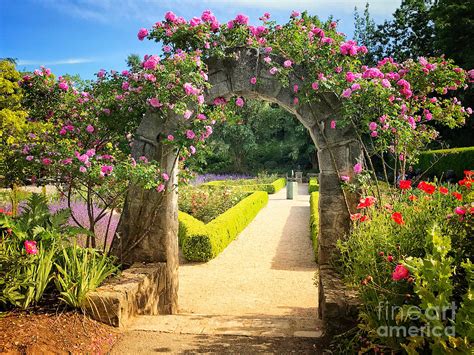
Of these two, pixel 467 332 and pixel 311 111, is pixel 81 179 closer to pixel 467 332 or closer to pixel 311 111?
pixel 311 111

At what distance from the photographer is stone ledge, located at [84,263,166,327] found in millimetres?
3424

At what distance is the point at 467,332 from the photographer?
1937 millimetres

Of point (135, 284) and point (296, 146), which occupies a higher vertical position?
point (296, 146)

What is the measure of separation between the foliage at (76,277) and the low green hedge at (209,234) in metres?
3.70

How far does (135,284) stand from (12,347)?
1.21 m

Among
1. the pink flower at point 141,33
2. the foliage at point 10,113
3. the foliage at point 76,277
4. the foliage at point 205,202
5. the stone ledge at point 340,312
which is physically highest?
the foliage at point 10,113

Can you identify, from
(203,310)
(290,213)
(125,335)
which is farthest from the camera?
(290,213)

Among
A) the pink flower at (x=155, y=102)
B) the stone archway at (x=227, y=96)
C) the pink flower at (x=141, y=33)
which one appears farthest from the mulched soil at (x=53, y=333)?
the pink flower at (x=141, y=33)

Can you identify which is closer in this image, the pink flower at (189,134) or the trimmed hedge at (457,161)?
the pink flower at (189,134)

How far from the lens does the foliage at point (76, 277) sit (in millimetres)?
3367

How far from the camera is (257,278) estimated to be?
648 centimetres

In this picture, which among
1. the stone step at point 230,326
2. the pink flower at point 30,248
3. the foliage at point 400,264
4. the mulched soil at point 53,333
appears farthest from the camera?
the stone step at point 230,326

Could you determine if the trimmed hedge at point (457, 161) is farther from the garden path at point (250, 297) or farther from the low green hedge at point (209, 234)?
the low green hedge at point (209, 234)

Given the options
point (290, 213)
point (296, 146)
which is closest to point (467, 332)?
point (290, 213)
